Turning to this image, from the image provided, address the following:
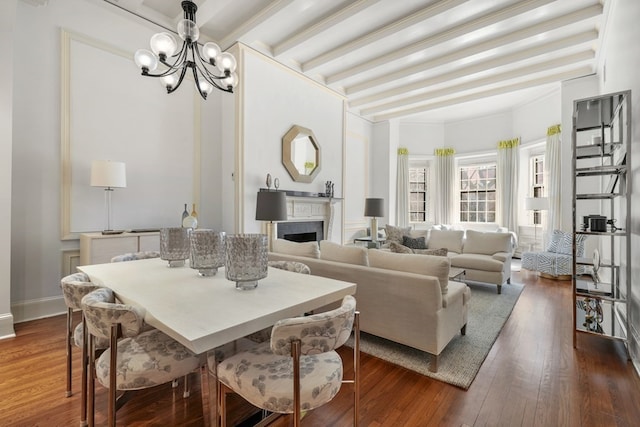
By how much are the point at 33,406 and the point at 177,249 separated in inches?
45.9

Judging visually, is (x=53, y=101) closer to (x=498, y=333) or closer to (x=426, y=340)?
(x=426, y=340)

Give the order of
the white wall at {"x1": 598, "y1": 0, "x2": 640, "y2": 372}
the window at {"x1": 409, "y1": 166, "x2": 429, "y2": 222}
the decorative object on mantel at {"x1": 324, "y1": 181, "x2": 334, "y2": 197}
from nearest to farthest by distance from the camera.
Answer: the white wall at {"x1": 598, "y1": 0, "x2": 640, "y2": 372}
the decorative object on mantel at {"x1": 324, "y1": 181, "x2": 334, "y2": 197}
the window at {"x1": 409, "y1": 166, "x2": 429, "y2": 222}

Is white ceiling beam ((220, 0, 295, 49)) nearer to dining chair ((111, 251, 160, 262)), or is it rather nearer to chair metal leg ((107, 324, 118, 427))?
dining chair ((111, 251, 160, 262))

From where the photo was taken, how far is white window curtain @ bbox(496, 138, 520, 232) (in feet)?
21.3

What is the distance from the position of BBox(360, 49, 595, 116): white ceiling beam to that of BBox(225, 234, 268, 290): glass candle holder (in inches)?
216

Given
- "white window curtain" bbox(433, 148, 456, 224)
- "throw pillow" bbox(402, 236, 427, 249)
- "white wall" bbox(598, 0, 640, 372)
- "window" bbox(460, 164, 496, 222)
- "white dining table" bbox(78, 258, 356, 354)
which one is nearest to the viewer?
"white dining table" bbox(78, 258, 356, 354)

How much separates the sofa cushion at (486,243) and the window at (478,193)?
271 centimetres

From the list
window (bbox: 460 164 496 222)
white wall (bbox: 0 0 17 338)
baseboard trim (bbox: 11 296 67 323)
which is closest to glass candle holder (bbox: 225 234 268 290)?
white wall (bbox: 0 0 17 338)

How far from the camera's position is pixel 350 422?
1584 millimetres

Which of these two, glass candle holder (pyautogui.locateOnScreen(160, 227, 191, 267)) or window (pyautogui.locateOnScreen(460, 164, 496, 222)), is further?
window (pyautogui.locateOnScreen(460, 164, 496, 222))

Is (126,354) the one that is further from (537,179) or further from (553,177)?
(537,179)

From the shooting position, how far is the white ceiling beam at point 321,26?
11.2 feet

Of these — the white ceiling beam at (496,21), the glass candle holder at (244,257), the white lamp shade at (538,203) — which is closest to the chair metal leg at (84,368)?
the glass candle holder at (244,257)

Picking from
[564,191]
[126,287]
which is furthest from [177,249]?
[564,191]
